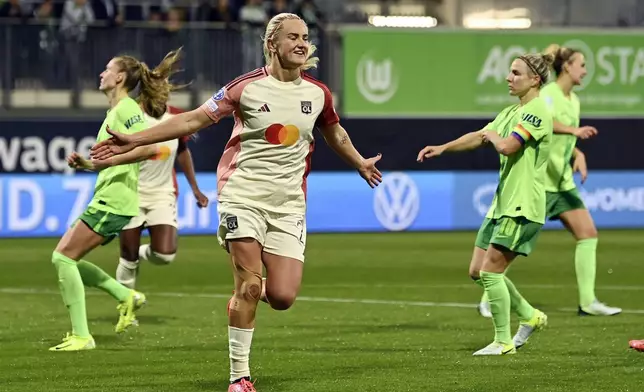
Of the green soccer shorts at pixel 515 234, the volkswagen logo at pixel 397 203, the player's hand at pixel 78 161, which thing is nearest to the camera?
the player's hand at pixel 78 161

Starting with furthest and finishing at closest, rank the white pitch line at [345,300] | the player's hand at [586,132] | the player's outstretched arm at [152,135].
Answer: the white pitch line at [345,300]
the player's hand at [586,132]
the player's outstretched arm at [152,135]

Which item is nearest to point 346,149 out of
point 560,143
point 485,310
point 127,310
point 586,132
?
point 127,310

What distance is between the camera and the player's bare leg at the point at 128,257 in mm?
12156

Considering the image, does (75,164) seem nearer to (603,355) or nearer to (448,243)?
(603,355)

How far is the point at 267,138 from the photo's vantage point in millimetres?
7934

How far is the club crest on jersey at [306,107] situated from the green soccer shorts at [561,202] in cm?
487

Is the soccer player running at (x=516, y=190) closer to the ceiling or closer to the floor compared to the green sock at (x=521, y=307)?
closer to the ceiling

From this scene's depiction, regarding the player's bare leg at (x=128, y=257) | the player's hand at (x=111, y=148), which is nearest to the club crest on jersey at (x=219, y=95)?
the player's hand at (x=111, y=148)

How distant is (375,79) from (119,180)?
14.6 meters

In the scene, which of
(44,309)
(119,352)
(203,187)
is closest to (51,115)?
(203,187)

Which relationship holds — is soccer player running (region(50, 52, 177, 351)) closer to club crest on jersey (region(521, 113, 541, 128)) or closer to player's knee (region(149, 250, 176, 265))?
player's knee (region(149, 250, 176, 265))

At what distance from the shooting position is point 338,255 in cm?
1881

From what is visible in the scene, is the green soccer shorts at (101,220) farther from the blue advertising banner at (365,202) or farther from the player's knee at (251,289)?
the blue advertising banner at (365,202)

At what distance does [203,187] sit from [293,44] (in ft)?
44.3
